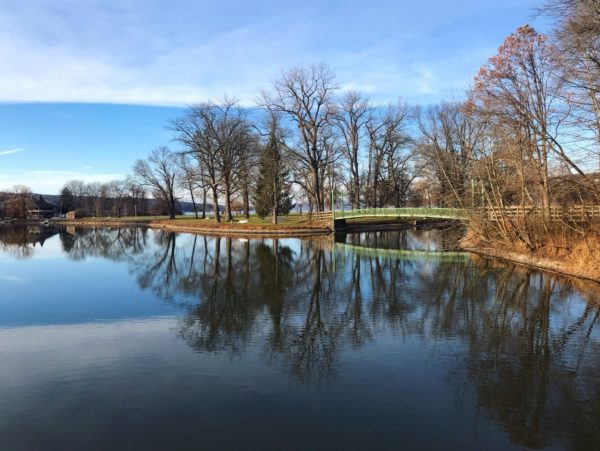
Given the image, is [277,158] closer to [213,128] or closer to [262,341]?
[213,128]

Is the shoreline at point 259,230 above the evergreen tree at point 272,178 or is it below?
below

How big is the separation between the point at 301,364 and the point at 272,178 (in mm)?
41936

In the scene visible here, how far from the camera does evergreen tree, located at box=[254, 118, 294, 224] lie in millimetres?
48219

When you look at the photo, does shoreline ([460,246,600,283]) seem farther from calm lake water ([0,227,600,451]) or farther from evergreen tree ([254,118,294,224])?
evergreen tree ([254,118,294,224])

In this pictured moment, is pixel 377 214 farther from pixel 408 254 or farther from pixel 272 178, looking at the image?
pixel 408 254

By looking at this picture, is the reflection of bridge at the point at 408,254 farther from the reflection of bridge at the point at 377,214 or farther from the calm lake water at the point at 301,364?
the reflection of bridge at the point at 377,214

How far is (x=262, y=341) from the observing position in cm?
1036

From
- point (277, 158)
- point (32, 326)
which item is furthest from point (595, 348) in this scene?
point (277, 158)

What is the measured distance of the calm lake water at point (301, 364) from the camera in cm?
630

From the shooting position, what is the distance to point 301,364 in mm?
8961

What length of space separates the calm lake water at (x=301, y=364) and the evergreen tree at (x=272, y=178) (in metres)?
31.1

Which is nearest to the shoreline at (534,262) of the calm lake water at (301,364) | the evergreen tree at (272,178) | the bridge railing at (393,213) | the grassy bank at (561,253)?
the grassy bank at (561,253)

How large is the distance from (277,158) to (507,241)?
2860cm

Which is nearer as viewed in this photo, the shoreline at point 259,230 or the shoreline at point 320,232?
the shoreline at point 320,232
